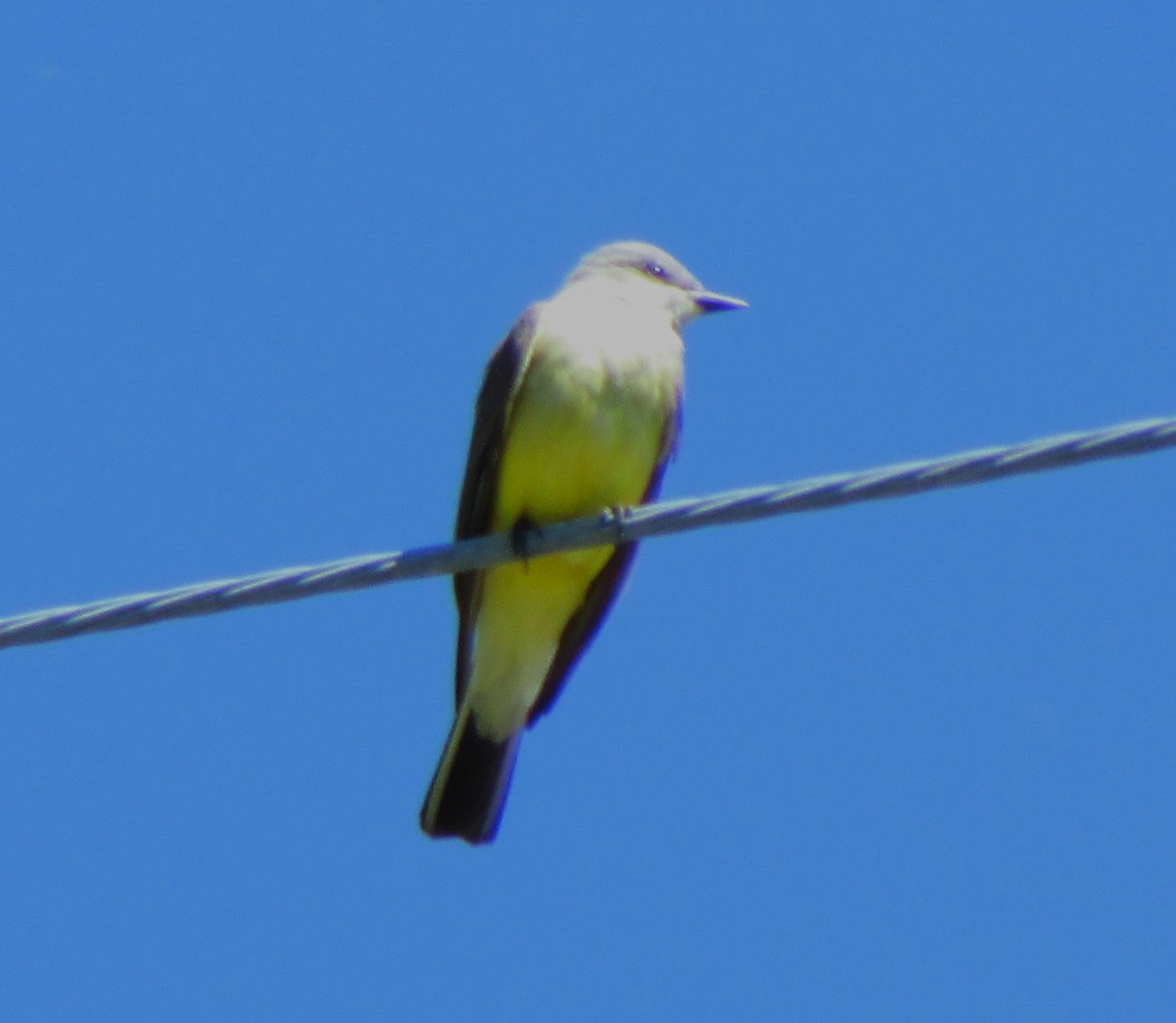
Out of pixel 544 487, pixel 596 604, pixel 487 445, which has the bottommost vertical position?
pixel 596 604

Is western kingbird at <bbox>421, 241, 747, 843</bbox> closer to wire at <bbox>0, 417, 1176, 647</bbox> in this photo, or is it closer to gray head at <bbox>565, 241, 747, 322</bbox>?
gray head at <bbox>565, 241, 747, 322</bbox>

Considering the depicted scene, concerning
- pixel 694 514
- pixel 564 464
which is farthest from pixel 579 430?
pixel 694 514

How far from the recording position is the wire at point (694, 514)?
4.13 metres

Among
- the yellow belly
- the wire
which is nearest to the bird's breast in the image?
the yellow belly

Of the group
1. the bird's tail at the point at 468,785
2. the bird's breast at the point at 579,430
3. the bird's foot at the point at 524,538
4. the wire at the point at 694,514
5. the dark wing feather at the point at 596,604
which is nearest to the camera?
the wire at the point at 694,514

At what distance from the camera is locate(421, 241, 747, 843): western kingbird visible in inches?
256

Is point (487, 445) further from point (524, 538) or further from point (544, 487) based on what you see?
point (524, 538)

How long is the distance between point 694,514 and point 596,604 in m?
2.31

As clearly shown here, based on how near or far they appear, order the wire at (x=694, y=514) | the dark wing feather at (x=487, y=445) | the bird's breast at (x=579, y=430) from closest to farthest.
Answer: the wire at (x=694, y=514)
the bird's breast at (x=579, y=430)
the dark wing feather at (x=487, y=445)

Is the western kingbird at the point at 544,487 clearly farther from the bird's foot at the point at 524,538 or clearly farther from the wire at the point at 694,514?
the wire at the point at 694,514

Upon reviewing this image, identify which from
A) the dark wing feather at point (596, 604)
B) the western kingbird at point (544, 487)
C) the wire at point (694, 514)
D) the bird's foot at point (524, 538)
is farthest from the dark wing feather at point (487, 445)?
the wire at point (694, 514)

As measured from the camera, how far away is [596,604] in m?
6.96

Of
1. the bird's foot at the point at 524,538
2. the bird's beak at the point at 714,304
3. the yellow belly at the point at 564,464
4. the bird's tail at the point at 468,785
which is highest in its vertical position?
the bird's beak at the point at 714,304

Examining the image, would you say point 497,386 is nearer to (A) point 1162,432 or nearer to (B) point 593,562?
(B) point 593,562
